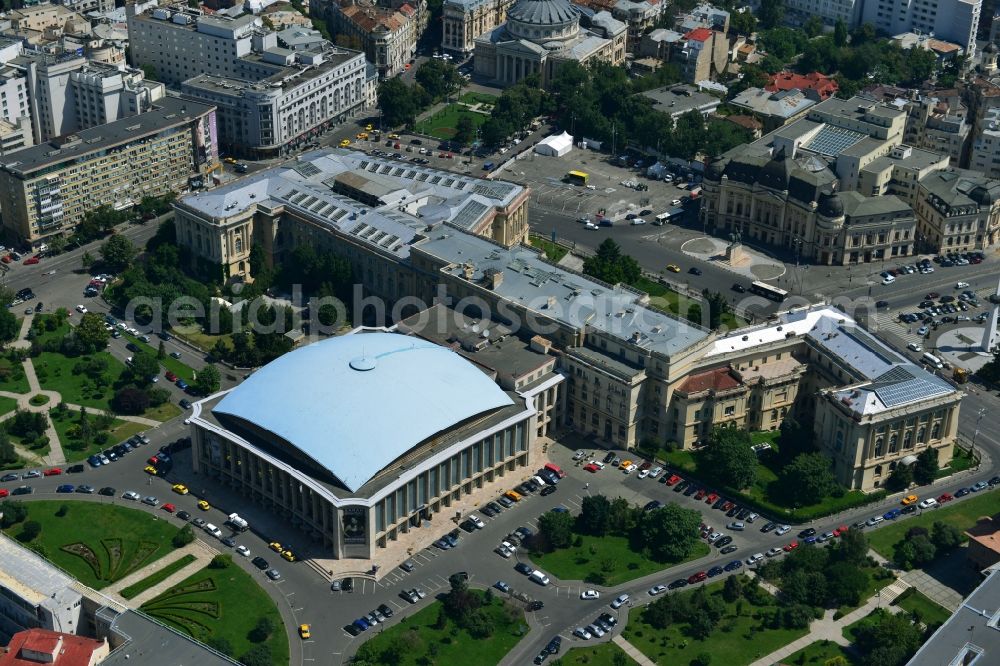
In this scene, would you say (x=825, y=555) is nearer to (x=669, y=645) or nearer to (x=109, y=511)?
(x=669, y=645)

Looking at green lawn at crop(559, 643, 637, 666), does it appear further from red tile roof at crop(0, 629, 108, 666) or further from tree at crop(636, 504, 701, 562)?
red tile roof at crop(0, 629, 108, 666)

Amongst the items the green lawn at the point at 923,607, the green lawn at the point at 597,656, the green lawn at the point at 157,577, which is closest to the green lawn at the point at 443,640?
the green lawn at the point at 597,656

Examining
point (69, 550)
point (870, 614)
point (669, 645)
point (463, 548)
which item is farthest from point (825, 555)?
point (69, 550)

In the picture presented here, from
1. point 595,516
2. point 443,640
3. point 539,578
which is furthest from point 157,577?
point 595,516

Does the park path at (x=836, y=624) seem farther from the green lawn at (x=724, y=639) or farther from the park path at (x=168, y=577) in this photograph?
the park path at (x=168, y=577)

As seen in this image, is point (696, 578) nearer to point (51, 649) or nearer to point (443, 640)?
point (443, 640)

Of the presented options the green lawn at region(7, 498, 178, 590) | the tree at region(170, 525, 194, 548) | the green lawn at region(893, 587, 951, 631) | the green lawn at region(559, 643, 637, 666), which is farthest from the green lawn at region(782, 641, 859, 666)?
the green lawn at region(7, 498, 178, 590)
